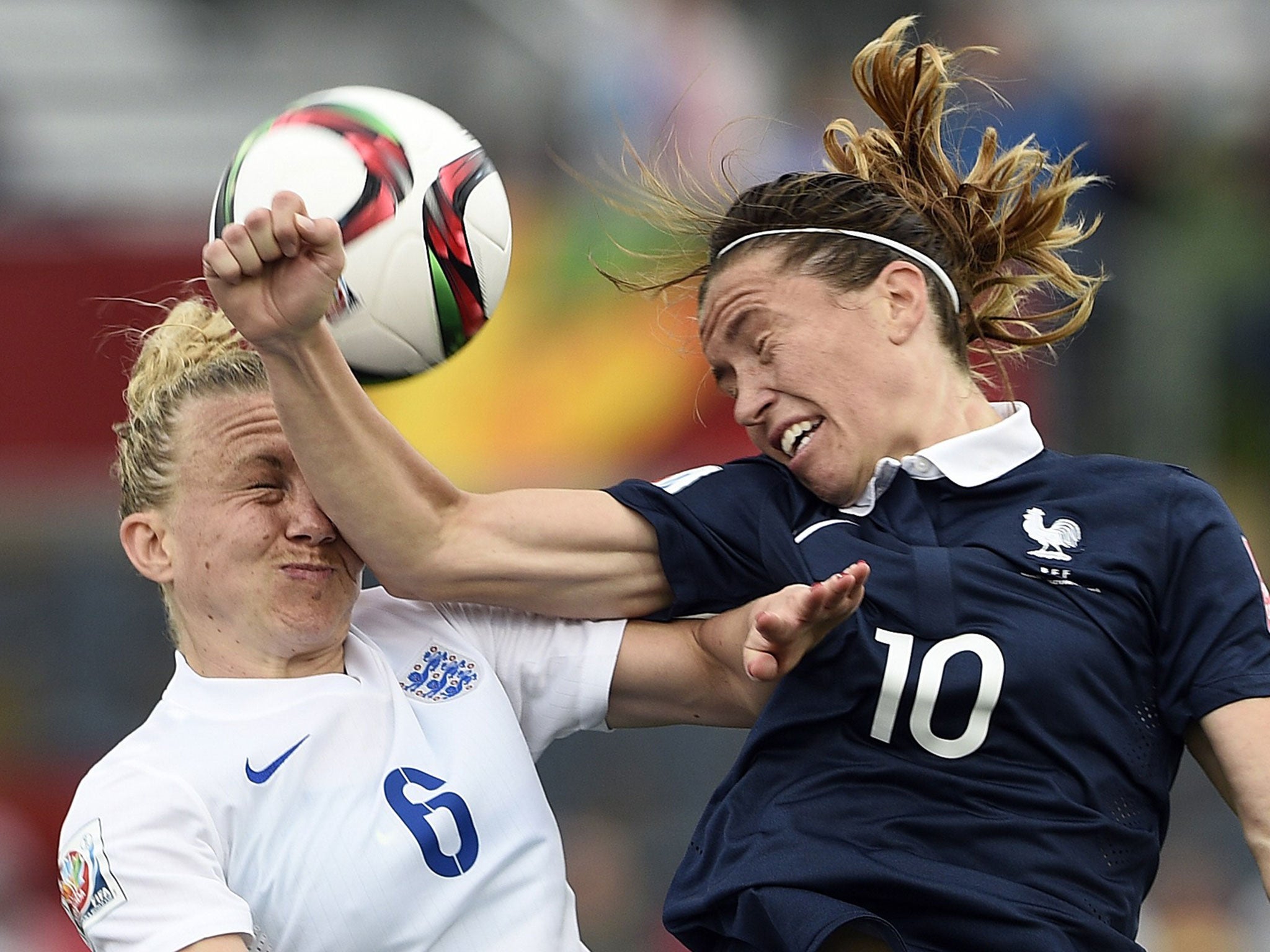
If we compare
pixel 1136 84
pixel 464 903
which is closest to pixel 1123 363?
pixel 1136 84

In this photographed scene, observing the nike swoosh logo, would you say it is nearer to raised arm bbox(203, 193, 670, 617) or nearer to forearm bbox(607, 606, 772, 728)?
raised arm bbox(203, 193, 670, 617)

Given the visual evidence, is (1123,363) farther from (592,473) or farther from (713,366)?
(713,366)

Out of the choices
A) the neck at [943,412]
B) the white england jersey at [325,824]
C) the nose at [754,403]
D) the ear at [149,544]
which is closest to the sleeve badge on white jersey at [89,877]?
the white england jersey at [325,824]

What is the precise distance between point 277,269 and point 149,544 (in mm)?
599

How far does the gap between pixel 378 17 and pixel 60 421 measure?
3511mm

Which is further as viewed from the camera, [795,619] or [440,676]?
[440,676]

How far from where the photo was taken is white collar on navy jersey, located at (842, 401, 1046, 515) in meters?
2.88

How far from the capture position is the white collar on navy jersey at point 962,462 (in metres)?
2.88

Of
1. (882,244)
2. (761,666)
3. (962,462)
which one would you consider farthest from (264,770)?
(882,244)

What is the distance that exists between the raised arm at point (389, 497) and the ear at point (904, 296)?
0.53 meters

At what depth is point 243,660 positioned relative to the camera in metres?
2.81

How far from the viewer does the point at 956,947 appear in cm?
262

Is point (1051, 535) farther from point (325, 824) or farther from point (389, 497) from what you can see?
point (325, 824)

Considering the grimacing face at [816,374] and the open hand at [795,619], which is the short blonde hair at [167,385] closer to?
the grimacing face at [816,374]
